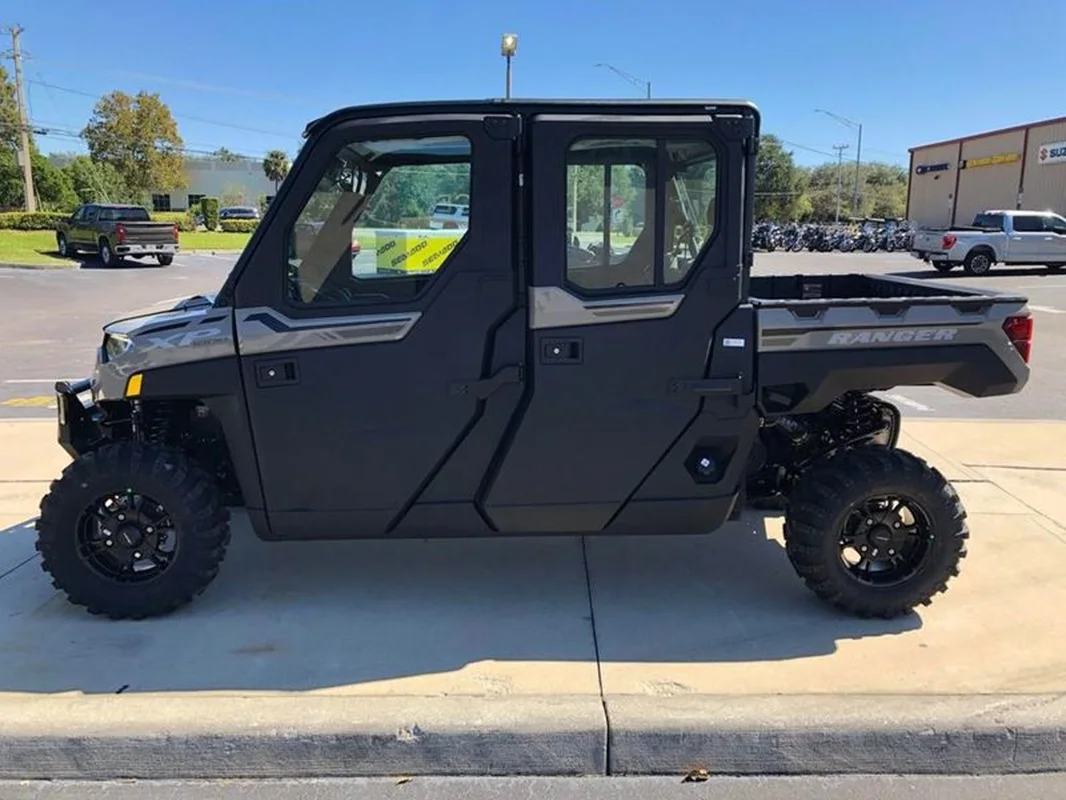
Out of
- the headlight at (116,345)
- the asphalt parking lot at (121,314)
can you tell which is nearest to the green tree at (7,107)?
the asphalt parking lot at (121,314)

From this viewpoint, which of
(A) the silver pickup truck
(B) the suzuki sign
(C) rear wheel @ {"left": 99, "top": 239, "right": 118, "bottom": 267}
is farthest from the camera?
(B) the suzuki sign

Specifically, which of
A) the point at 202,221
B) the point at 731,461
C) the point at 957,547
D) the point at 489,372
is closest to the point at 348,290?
the point at 489,372

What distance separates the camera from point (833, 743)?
2.95 m

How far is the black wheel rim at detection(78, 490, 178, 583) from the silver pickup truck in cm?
2522

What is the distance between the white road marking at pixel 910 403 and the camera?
8.39 metres

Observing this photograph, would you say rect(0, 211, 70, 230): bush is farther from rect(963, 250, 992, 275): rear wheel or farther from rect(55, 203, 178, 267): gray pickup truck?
rect(963, 250, 992, 275): rear wheel

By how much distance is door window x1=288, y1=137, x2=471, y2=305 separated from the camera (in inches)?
139

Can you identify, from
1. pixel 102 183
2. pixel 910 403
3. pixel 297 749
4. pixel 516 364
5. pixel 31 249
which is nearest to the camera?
pixel 297 749

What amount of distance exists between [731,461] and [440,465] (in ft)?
4.12

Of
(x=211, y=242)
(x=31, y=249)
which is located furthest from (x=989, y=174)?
(x=31, y=249)

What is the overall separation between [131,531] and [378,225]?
1723 millimetres

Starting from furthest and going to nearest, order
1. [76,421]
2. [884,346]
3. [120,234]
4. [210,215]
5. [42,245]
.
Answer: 1. [210,215]
2. [42,245]
3. [120,234]
4. [76,421]
5. [884,346]

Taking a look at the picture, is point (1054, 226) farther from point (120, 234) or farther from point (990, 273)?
point (120, 234)

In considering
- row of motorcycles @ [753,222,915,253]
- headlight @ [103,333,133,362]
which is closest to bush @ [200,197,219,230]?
row of motorcycles @ [753,222,915,253]
